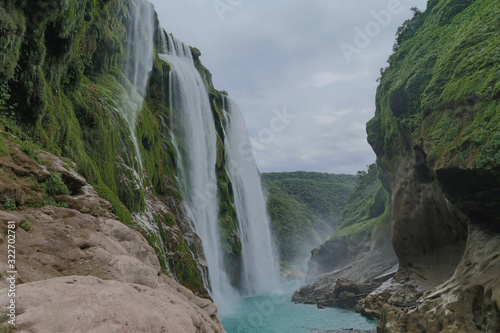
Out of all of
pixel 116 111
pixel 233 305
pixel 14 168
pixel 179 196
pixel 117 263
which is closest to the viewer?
→ pixel 117 263

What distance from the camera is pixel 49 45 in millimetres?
8969

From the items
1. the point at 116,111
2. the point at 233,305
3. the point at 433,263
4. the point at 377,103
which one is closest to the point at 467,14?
the point at 377,103

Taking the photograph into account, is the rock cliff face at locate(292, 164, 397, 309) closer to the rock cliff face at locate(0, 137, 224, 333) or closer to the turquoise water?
the turquoise water

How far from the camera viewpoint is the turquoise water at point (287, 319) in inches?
652

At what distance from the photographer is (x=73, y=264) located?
14.6 ft

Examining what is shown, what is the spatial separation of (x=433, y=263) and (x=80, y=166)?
57.5 feet

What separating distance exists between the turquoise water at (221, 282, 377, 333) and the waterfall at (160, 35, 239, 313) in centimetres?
192

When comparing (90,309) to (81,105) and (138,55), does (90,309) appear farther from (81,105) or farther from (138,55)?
(138,55)

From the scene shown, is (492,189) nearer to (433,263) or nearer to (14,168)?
(433,263)

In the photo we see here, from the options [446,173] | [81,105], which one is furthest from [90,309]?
[446,173]

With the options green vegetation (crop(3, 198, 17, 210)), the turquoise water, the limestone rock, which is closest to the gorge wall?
green vegetation (crop(3, 198, 17, 210))

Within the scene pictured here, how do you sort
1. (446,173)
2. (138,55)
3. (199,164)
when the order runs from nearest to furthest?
(446,173) < (138,55) < (199,164)

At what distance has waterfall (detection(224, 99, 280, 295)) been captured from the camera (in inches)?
1260

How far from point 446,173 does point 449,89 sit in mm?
4326
